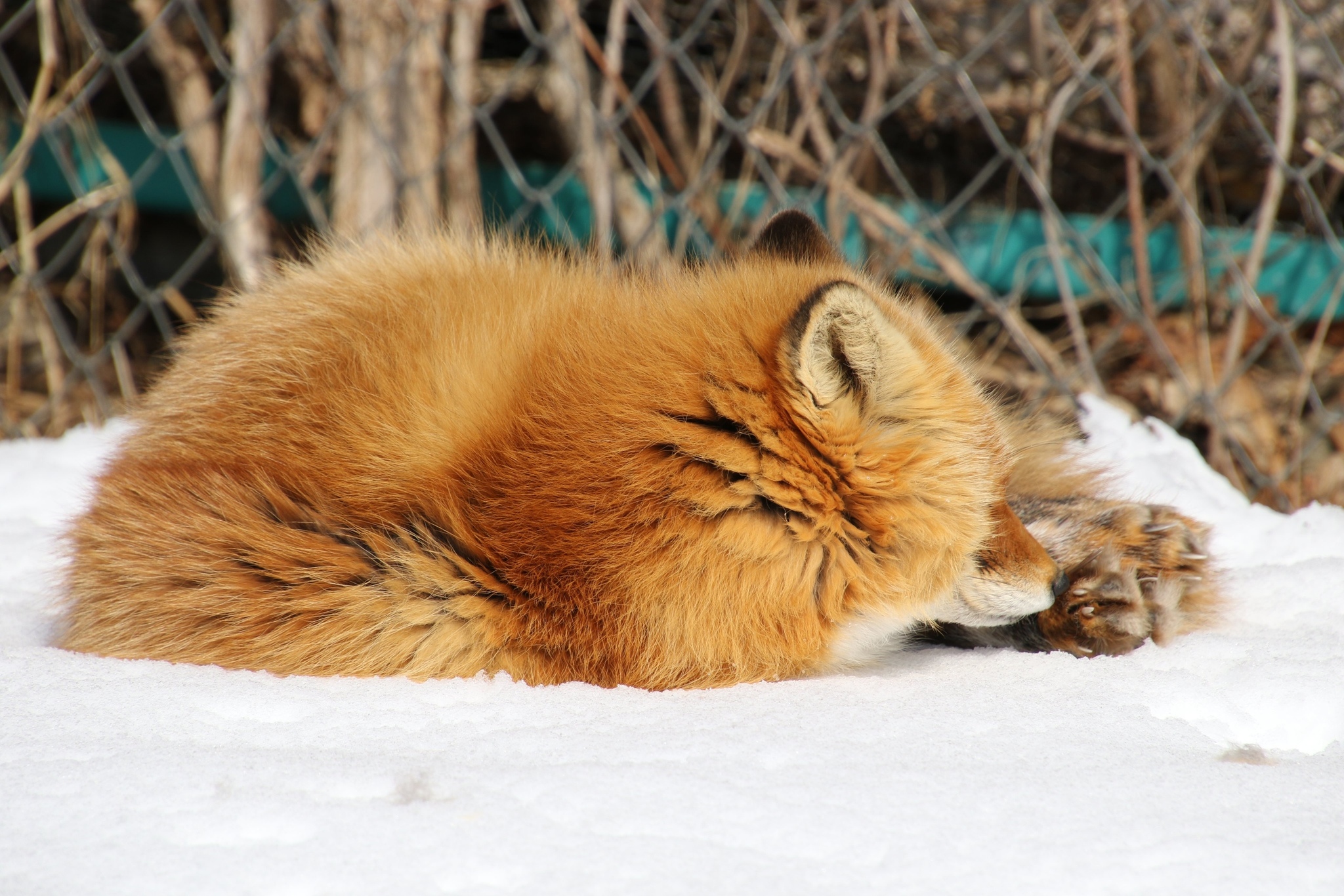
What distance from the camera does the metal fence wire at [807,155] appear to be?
351cm

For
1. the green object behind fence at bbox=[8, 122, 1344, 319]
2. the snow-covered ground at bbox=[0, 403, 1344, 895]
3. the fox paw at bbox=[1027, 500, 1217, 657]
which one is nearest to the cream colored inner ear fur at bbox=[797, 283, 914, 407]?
the snow-covered ground at bbox=[0, 403, 1344, 895]

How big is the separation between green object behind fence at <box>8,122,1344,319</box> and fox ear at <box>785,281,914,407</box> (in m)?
2.22

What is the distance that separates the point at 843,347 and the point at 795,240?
66 centimetres

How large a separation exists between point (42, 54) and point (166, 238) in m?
0.86

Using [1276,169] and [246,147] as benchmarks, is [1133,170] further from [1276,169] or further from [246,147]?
[246,147]

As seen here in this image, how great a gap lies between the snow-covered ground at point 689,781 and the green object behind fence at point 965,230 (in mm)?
2355

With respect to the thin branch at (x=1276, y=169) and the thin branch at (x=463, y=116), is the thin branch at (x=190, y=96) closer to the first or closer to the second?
the thin branch at (x=463, y=116)

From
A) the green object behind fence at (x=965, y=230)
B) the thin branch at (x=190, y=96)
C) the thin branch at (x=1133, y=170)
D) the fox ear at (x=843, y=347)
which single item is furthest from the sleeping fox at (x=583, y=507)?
the thin branch at (x=190, y=96)

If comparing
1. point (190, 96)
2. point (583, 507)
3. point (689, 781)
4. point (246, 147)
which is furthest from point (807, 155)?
point (689, 781)

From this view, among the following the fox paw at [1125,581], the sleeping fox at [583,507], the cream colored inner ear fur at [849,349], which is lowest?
the fox paw at [1125,581]

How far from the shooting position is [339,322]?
1.61m

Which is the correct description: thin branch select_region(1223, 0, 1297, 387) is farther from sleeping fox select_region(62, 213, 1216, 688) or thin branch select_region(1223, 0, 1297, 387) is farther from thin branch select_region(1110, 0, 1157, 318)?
sleeping fox select_region(62, 213, 1216, 688)

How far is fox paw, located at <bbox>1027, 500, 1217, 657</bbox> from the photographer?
5.28ft

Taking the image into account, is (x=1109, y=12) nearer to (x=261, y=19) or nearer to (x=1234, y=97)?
(x=1234, y=97)
